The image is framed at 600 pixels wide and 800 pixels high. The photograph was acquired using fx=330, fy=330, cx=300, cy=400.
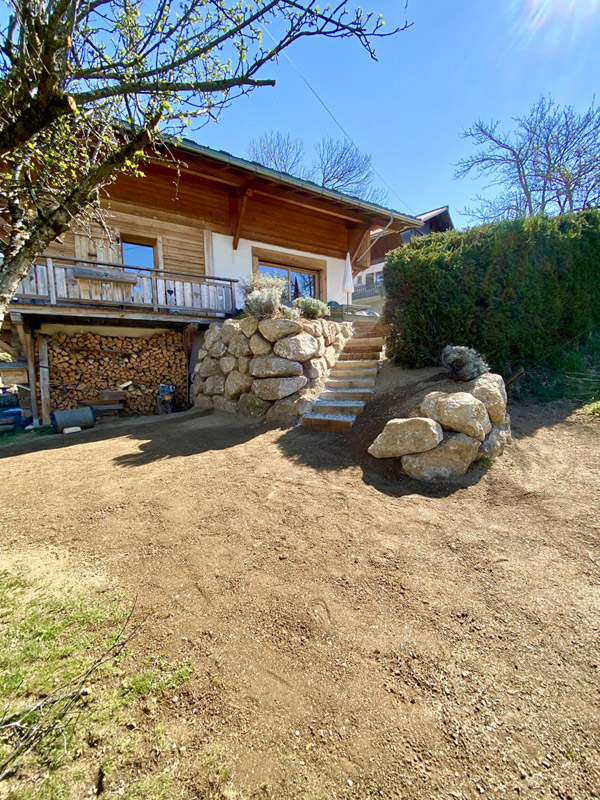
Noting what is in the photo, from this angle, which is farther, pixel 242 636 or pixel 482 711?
pixel 242 636

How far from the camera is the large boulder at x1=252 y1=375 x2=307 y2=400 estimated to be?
5.54 meters

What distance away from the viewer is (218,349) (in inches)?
269

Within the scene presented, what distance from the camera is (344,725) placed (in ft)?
4.17

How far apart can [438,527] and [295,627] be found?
4.52ft

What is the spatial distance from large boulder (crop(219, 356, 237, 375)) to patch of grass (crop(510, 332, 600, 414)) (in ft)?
15.4

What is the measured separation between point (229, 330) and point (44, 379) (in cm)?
390

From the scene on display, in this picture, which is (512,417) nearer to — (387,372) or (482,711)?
(387,372)

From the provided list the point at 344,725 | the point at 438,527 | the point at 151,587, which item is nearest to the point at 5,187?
the point at 151,587

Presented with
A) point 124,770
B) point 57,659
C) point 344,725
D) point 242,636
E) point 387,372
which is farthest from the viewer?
point 387,372

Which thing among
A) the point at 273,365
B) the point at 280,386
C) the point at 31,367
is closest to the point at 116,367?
the point at 31,367

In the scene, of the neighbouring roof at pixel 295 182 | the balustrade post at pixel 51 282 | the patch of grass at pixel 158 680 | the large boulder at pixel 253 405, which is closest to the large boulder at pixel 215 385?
the large boulder at pixel 253 405

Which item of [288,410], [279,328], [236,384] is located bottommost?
[288,410]

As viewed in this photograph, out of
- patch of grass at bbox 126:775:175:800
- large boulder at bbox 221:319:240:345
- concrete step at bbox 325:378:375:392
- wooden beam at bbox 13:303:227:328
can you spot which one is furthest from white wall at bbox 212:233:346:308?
patch of grass at bbox 126:775:175:800

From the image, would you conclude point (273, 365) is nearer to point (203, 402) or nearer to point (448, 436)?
point (203, 402)
